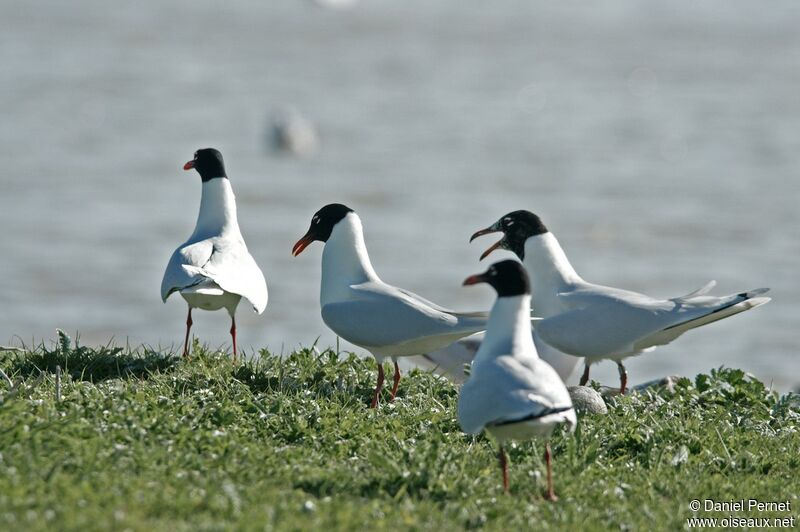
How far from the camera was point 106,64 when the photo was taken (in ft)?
110

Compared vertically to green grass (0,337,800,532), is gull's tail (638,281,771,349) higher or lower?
higher

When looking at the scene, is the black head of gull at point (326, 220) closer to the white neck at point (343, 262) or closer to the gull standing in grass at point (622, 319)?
the white neck at point (343, 262)

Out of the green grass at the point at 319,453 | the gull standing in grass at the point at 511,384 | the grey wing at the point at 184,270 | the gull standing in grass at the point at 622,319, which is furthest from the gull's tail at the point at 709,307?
the grey wing at the point at 184,270

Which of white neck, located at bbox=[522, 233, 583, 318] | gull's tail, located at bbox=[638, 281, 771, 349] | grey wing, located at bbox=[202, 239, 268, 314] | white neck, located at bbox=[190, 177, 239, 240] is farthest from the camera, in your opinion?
white neck, located at bbox=[190, 177, 239, 240]

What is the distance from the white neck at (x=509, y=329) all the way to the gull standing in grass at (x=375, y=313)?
1281mm

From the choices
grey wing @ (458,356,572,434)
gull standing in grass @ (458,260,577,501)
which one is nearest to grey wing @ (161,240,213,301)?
gull standing in grass @ (458,260,577,501)

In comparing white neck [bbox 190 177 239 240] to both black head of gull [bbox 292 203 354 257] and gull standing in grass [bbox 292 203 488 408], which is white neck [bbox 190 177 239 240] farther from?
gull standing in grass [bbox 292 203 488 408]

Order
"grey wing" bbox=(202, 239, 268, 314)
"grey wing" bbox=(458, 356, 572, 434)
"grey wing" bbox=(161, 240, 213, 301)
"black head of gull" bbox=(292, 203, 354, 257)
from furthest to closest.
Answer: "black head of gull" bbox=(292, 203, 354, 257) → "grey wing" bbox=(202, 239, 268, 314) → "grey wing" bbox=(161, 240, 213, 301) → "grey wing" bbox=(458, 356, 572, 434)

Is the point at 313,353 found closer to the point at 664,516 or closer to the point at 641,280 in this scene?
the point at 664,516

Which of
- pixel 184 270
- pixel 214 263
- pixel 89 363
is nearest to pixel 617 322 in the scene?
pixel 214 263

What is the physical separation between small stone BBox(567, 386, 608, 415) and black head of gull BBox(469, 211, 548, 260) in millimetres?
1288

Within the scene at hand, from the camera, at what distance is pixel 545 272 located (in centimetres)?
833

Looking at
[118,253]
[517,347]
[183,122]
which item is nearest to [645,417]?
[517,347]

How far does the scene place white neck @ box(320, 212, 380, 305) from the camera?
8125mm
